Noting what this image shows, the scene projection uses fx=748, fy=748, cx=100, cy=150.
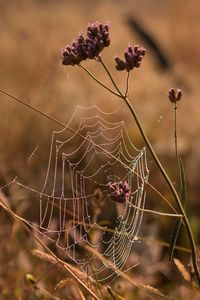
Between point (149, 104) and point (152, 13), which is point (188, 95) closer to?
point (149, 104)

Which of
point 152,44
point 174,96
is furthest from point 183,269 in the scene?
point 152,44

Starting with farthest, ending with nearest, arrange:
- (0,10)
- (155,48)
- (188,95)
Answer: (155,48) < (0,10) < (188,95)

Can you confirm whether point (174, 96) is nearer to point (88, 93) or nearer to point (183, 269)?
point (183, 269)

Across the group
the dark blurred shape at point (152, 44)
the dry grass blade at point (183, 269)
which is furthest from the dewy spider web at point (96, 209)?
the dark blurred shape at point (152, 44)

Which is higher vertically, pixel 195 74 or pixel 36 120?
pixel 195 74

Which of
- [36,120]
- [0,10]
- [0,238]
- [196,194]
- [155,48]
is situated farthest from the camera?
[155,48]

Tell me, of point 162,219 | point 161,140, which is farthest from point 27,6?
point 162,219
